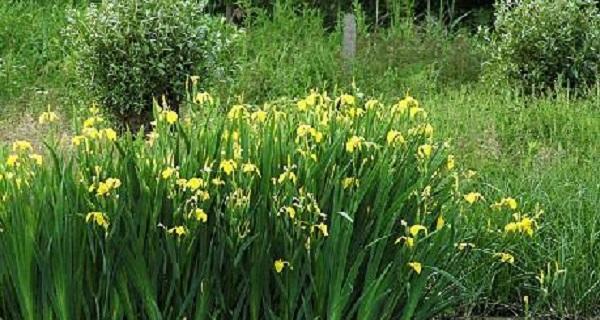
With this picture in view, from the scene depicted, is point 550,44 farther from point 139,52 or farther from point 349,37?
point 139,52

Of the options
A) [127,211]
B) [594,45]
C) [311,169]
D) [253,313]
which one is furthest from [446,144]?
[594,45]

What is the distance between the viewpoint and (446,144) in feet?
10.5

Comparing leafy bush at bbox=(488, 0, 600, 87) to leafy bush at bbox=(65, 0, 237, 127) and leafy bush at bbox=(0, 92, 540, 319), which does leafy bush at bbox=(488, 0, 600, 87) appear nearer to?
leafy bush at bbox=(65, 0, 237, 127)

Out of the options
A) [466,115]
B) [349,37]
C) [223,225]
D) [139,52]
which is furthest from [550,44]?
[223,225]

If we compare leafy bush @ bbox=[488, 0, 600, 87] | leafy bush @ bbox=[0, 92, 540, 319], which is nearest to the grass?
leafy bush @ bbox=[0, 92, 540, 319]

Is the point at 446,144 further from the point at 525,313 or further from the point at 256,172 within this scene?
the point at 525,313

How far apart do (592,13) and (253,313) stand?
6.21 m

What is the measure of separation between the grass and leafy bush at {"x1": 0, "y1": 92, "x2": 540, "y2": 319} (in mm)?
24

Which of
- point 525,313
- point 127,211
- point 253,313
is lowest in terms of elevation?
point 525,313

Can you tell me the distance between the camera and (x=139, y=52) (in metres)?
6.84

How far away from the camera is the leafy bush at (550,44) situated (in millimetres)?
8086

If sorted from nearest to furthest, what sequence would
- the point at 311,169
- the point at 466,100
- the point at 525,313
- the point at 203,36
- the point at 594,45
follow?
the point at 311,169, the point at 525,313, the point at 203,36, the point at 466,100, the point at 594,45

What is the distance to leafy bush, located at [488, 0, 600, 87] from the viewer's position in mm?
8086

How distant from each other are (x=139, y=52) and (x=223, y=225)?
165 inches
